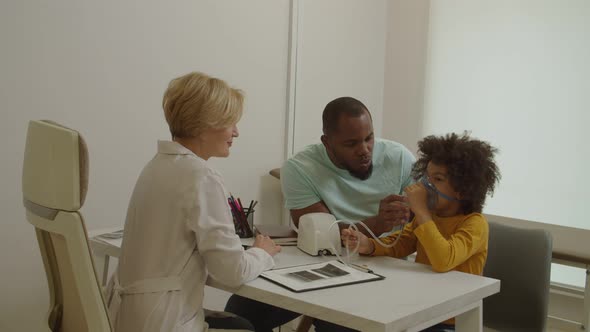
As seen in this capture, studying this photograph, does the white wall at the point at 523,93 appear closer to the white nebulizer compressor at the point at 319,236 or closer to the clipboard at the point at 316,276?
the white nebulizer compressor at the point at 319,236

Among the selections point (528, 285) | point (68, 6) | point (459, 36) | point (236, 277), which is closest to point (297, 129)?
point (459, 36)

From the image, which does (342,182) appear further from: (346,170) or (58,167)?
(58,167)

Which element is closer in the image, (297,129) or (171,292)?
(171,292)

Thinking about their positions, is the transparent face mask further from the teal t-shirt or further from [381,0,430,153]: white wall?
[381,0,430,153]: white wall

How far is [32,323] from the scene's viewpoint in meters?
2.44

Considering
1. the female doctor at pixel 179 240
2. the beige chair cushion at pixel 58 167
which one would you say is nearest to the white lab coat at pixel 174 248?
the female doctor at pixel 179 240

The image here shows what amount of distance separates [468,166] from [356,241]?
42cm

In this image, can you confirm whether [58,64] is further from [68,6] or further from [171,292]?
[171,292]

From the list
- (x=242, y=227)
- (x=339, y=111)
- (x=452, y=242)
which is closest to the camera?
(x=452, y=242)

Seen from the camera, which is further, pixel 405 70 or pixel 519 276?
pixel 405 70

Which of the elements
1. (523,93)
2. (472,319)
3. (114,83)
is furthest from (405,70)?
(472,319)

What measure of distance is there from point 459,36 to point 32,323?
9.28 ft

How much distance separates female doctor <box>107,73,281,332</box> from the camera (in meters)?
1.58

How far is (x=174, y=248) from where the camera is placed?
5.25 ft
